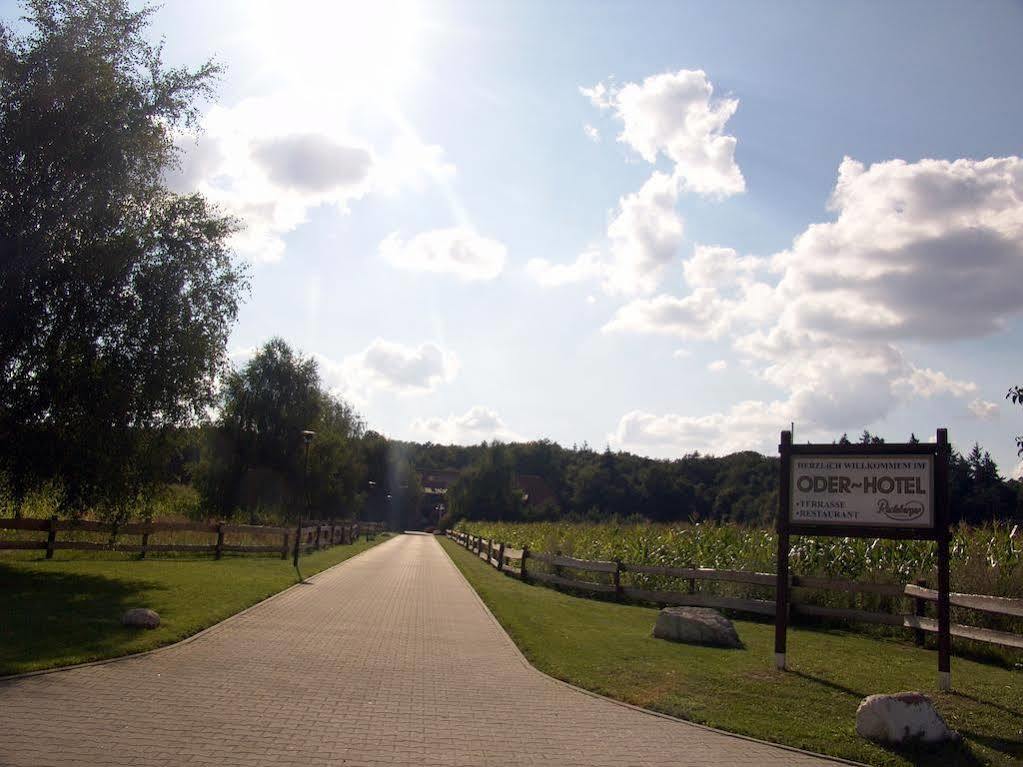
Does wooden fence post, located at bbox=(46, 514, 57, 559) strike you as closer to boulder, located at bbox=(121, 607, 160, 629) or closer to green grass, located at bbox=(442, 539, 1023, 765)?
boulder, located at bbox=(121, 607, 160, 629)

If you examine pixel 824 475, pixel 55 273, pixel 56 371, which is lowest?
pixel 824 475

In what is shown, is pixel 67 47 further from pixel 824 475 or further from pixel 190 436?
pixel 824 475

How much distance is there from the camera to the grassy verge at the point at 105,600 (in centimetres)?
930

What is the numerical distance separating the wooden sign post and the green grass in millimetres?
827

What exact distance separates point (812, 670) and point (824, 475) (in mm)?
2584

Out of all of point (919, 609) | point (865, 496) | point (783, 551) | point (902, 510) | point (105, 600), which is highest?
point (865, 496)

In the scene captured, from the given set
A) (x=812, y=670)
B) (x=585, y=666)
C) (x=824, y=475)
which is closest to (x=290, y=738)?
(x=585, y=666)

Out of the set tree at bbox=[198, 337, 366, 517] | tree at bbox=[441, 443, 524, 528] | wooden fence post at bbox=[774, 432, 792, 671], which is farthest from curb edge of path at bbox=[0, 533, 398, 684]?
tree at bbox=[441, 443, 524, 528]

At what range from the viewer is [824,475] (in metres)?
11.3

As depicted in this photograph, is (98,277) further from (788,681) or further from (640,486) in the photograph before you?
(640,486)

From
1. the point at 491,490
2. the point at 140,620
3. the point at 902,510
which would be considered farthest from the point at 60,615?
the point at 491,490

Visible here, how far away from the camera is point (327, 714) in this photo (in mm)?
7227

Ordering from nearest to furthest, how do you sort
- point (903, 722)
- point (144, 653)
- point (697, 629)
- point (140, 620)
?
point (903, 722) < point (144, 653) < point (140, 620) < point (697, 629)

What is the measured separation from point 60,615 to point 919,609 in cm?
1394
